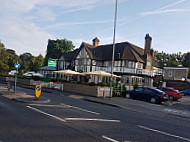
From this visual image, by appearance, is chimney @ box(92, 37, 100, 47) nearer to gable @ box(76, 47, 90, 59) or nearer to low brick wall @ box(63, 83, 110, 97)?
gable @ box(76, 47, 90, 59)

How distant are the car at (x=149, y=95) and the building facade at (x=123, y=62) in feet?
32.6

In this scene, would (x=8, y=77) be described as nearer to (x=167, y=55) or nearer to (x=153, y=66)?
(x=153, y=66)

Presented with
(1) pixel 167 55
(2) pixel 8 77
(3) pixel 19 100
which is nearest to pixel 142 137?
(3) pixel 19 100

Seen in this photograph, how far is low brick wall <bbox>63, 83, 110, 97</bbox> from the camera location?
1842cm

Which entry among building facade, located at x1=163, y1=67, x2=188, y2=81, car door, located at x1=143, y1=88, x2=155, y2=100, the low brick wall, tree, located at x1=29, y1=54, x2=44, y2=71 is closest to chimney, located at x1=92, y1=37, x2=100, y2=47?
building facade, located at x1=163, y1=67, x2=188, y2=81

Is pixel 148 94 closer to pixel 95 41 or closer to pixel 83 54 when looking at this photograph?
pixel 83 54

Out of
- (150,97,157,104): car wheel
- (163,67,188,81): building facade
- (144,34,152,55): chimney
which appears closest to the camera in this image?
(150,97,157,104): car wheel

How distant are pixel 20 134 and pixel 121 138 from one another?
3267 millimetres

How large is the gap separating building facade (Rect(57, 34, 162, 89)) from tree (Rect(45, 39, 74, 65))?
825 inches

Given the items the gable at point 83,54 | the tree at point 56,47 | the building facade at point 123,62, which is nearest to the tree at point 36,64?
the tree at point 56,47

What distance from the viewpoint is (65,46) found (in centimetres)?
6244

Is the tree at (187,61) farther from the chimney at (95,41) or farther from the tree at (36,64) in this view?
the tree at (36,64)

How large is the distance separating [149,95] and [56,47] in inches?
1903

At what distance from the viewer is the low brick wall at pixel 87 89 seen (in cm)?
1842
